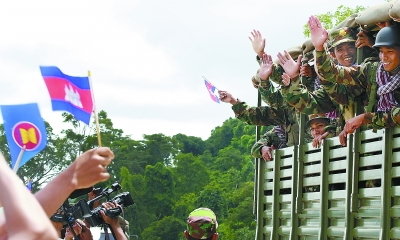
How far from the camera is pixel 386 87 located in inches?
242

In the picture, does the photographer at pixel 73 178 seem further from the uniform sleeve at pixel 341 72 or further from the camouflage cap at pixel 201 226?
the uniform sleeve at pixel 341 72

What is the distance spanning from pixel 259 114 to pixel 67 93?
18.8 ft

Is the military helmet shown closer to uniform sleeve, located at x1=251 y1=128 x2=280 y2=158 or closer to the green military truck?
the green military truck

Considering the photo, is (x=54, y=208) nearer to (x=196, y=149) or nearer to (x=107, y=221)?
(x=107, y=221)

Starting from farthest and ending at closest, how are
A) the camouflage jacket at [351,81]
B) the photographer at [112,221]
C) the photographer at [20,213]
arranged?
the camouflage jacket at [351,81]
the photographer at [112,221]
the photographer at [20,213]

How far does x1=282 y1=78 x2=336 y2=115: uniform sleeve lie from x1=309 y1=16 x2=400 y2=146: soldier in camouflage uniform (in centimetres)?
52

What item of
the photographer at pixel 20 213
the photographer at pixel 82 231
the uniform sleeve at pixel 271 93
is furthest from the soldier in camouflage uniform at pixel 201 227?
the uniform sleeve at pixel 271 93

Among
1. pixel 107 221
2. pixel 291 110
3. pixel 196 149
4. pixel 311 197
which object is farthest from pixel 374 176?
pixel 196 149

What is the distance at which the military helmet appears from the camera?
601 cm

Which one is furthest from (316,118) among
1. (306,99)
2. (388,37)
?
(388,37)

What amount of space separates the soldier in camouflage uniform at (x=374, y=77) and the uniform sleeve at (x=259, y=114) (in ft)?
7.80

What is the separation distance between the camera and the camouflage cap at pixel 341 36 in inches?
280

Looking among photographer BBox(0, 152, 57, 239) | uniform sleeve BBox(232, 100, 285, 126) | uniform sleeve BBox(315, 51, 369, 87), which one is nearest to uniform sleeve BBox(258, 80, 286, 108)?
uniform sleeve BBox(232, 100, 285, 126)

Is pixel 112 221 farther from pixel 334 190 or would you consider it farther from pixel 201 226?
pixel 334 190
